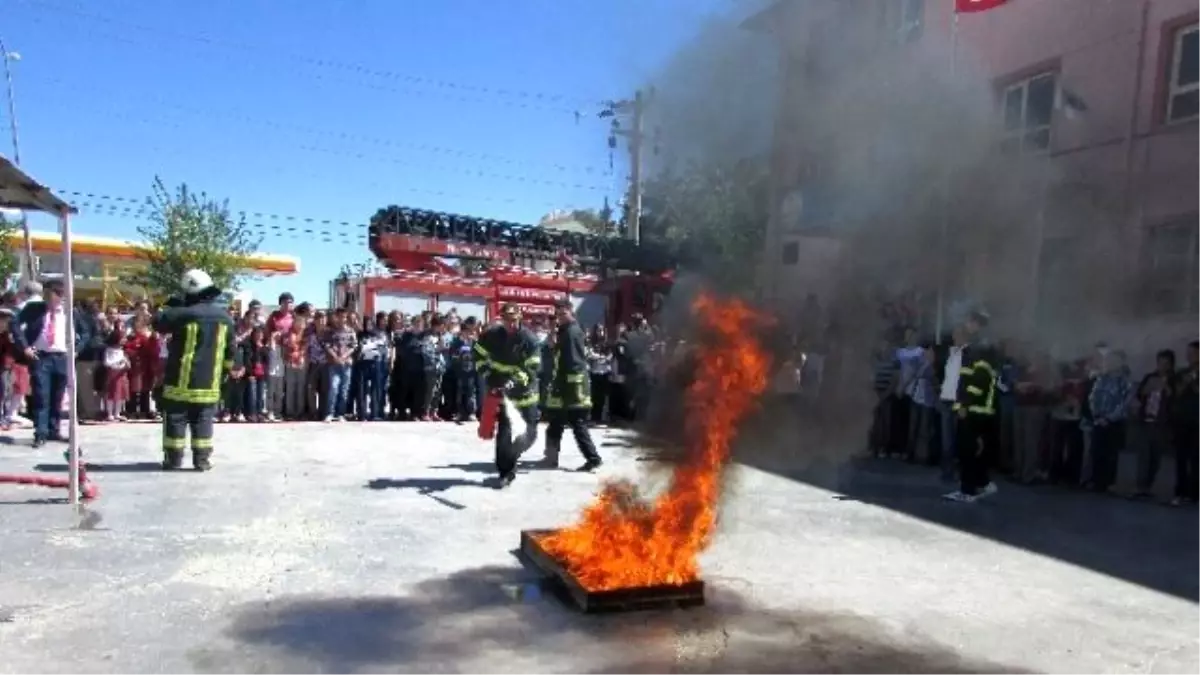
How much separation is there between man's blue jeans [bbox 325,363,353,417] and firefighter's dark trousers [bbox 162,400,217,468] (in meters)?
4.18

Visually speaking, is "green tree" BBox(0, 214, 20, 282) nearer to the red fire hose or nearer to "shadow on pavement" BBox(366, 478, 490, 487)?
the red fire hose

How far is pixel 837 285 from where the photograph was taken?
18.3ft

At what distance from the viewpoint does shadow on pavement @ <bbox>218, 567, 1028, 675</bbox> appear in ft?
12.2

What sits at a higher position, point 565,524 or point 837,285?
point 837,285

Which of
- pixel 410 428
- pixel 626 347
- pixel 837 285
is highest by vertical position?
pixel 837 285

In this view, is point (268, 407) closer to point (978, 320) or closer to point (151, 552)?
point (151, 552)

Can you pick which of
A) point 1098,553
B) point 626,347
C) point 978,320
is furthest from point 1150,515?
point 626,347

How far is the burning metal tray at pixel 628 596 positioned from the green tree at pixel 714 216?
5.40 ft

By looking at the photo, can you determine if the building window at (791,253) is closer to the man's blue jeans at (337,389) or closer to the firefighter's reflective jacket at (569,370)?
the firefighter's reflective jacket at (569,370)

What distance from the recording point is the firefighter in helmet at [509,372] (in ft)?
24.1

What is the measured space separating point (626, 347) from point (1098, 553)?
7.21 metres

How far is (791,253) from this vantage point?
5.13 m

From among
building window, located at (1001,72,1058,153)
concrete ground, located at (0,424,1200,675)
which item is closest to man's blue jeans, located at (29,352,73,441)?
concrete ground, located at (0,424,1200,675)

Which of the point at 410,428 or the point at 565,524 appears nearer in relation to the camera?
the point at 565,524
